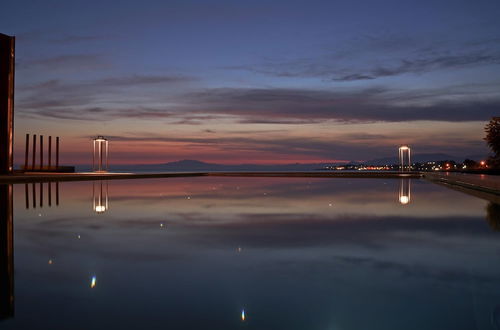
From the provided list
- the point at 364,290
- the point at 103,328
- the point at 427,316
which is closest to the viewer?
the point at 103,328

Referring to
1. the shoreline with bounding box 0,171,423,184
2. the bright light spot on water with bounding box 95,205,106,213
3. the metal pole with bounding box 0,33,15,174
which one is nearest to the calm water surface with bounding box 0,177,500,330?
the bright light spot on water with bounding box 95,205,106,213

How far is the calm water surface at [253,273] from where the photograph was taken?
5.28 metres

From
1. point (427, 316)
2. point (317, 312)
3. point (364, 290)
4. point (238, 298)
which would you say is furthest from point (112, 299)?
point (427, 316)

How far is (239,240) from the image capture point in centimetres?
1037

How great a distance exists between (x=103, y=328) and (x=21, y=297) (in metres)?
1.68

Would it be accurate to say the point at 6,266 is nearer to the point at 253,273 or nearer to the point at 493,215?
the point at 253,273

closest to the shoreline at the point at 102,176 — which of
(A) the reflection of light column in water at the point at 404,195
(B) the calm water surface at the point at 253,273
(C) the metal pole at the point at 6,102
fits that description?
(C) the metal pole at the point at 6,102

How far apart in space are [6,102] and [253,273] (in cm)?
4158

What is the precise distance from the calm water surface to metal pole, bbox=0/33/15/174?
31.1m

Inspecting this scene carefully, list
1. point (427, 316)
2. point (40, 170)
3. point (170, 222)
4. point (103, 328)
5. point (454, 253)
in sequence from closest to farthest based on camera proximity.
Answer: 1. point (103, 328)
2. point (427, 316)
3. point (454, 253)
4. point (170, 222)
5. point (40, 170)

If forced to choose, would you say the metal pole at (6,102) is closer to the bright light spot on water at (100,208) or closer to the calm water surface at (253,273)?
the bright light spot on water at (100,208)

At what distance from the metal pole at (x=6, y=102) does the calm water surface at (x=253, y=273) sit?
3114 centimetres

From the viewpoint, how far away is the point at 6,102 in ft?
138

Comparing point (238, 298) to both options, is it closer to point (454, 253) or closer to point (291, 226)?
point (454, 253)
